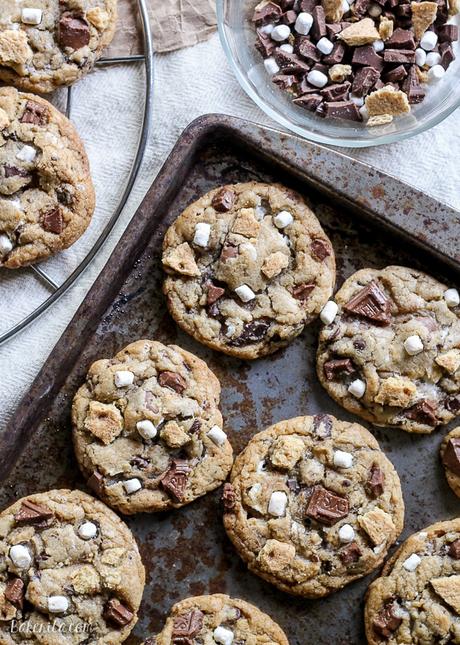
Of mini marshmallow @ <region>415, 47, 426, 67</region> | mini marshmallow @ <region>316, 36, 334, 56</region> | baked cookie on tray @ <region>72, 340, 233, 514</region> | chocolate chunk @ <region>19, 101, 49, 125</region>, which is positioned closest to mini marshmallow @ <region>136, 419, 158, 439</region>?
baked cookie on tray @ <region>72, 340, 233, 514</region>

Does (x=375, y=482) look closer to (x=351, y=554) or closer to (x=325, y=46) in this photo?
(x=351, y=554)

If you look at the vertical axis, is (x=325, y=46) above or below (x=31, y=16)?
below

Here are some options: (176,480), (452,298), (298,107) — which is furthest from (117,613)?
(298,107)

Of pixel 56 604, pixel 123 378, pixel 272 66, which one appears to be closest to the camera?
pixel 56 604

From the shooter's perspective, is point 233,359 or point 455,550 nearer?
point 455,550

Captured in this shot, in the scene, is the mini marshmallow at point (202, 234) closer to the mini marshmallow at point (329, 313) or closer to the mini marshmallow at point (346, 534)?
the mini marshmallow at point (329, 313)

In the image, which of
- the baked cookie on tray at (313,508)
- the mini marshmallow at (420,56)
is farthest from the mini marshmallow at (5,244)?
the mini marshmallow at (420,56)

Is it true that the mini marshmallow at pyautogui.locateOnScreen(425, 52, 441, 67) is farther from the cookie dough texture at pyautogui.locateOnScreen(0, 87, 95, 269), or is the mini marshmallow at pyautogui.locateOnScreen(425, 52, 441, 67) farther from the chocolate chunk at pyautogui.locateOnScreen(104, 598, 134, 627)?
the chocolate chunk at pyautogui.locateOnScreen(104, 598, 134, 627)
